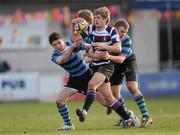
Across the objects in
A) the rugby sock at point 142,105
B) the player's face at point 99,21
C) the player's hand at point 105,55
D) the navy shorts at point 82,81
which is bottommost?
the rugby sock at point 142,105

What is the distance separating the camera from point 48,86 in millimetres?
30984

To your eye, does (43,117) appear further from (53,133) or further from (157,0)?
(157,0)

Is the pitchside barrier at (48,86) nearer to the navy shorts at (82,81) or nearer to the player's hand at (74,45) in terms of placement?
the navy shorts at (82,81)

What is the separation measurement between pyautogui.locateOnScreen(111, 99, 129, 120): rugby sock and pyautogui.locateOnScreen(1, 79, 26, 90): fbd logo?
1560cm

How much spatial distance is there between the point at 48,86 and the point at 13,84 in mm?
1413

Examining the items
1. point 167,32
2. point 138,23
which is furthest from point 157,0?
point 167,32

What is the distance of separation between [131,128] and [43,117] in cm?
481

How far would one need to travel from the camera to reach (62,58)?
15.0 meters

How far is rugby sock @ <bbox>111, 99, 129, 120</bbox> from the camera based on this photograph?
14977 millimetres

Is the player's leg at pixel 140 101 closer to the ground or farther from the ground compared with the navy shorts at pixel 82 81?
closer to the ground

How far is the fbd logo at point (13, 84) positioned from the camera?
30.4 m

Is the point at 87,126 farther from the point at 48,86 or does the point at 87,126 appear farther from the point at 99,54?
the point at 48,86

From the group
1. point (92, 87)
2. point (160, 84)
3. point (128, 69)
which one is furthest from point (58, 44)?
point (160, 84)

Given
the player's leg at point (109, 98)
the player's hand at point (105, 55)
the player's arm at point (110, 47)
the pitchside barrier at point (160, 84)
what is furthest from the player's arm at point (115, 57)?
the pitchside barrier at point (160, 84)
